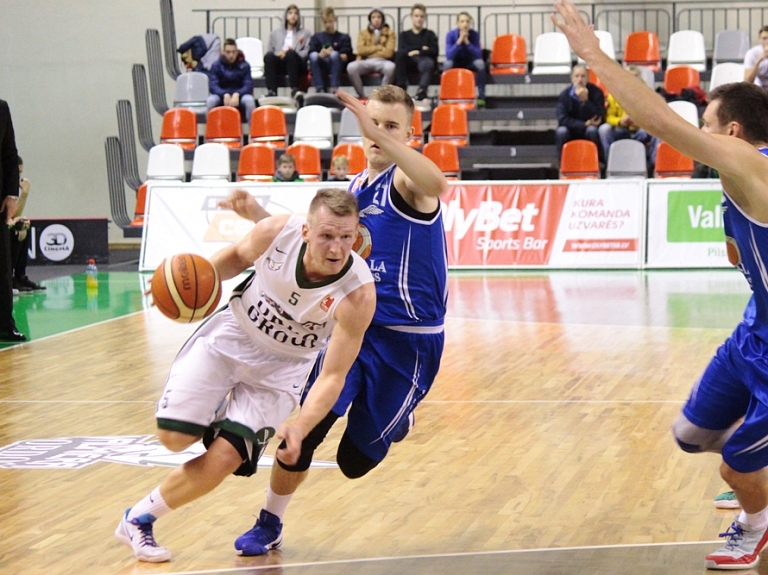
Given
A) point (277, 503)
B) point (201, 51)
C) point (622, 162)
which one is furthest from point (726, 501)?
point (201, 51)

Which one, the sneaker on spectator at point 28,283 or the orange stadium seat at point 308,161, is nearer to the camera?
the sneaker on spectator at point 28,283

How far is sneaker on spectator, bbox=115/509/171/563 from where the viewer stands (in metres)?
4.18

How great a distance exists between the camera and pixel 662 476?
5.47 m

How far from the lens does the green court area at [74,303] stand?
36.5 ft

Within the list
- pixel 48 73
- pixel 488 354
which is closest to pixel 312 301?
pixel 488 354

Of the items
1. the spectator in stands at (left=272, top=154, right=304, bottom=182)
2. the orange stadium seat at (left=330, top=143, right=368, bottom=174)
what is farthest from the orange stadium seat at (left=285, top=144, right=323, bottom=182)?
the spectator in stands at (left=272, top=154, right=304, bottom=182)

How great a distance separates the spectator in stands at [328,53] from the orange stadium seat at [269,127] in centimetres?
98

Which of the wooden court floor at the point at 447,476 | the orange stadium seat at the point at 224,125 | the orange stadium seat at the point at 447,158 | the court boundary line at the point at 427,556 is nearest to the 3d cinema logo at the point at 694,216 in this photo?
the orange stadium seat at the point at 447,158

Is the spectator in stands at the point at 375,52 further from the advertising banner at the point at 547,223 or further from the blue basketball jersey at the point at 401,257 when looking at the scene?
the blue basketball jersey at the point at 401,257

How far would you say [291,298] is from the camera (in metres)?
4.15

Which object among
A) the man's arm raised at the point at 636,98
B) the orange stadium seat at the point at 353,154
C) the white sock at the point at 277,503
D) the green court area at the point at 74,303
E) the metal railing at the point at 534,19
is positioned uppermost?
the metal railing at the point at 534,19

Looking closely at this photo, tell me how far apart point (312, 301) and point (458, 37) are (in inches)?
586

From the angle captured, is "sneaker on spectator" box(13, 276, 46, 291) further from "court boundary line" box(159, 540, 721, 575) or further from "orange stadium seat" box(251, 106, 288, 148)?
"court boundary line" box(159, 540, 721, 575)

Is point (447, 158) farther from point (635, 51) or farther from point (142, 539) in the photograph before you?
point (142, 539)
